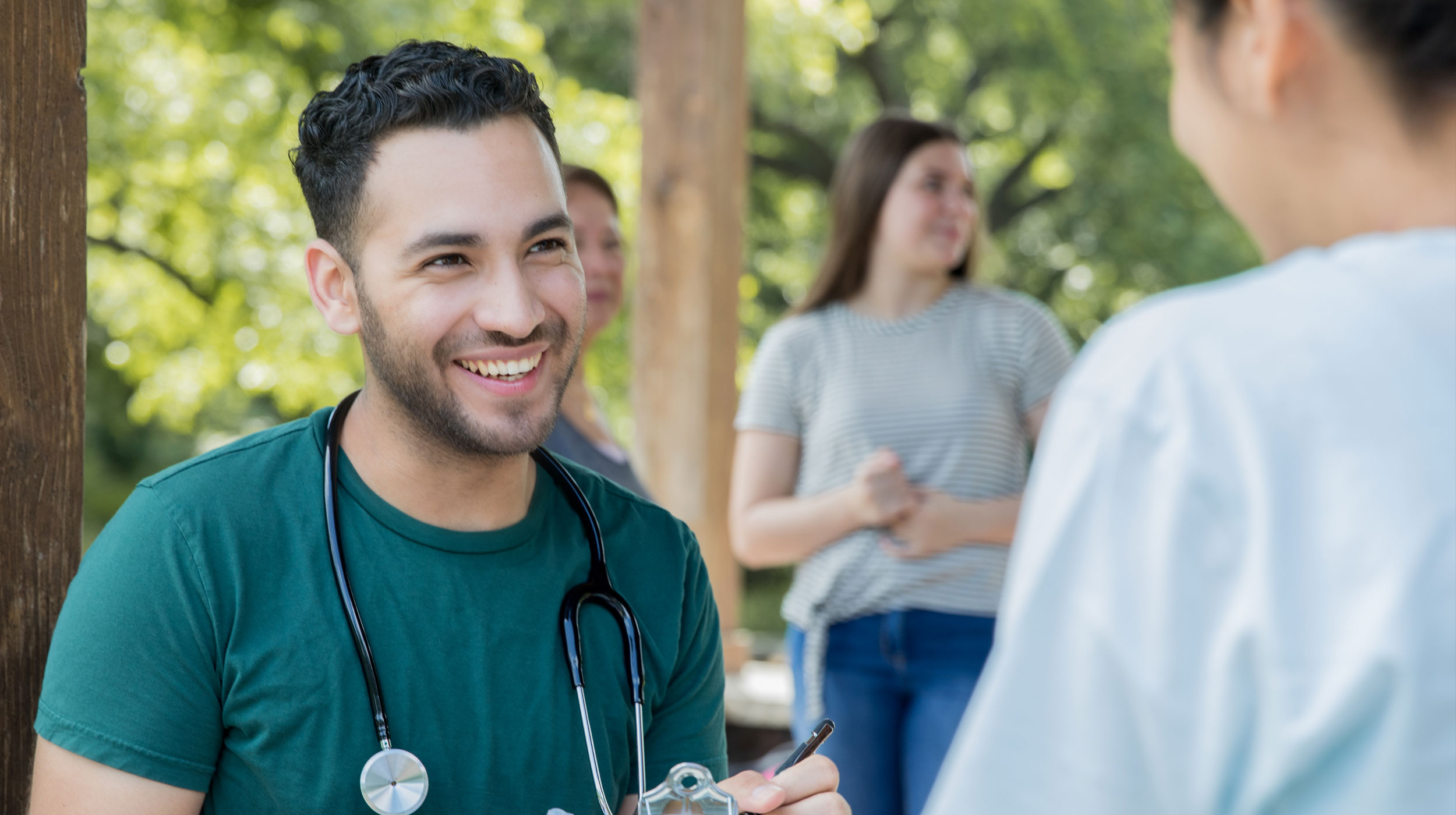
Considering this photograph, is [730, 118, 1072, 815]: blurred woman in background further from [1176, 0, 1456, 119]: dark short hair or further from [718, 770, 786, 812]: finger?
[1176, 0, 1456, 119]: dark short hair

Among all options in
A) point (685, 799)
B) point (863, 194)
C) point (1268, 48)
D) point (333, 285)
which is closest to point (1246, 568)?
point (1268, 48)

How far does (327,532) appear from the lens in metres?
1.53

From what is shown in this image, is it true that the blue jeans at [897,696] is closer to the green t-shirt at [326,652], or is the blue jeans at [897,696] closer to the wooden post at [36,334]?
the green t-shirt at [326,652]

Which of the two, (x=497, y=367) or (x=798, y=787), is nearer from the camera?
(x=798, y=787)

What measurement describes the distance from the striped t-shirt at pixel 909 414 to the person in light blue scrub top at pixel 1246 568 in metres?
2.09

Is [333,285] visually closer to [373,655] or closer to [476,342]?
[476,342]

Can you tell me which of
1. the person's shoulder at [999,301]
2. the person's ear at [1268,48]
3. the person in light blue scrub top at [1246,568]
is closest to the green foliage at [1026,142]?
the person's shoulder at [999,301]

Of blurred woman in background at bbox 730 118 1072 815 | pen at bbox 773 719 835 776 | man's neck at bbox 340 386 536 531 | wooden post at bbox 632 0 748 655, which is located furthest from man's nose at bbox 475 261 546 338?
wooden post at bbox 632 0 748 655

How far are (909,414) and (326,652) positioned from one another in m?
1.67

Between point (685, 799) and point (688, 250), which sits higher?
point (688, 250)

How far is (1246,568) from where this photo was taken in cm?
65

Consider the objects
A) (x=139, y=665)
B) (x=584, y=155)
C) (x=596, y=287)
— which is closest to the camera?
(x=139, y=665)

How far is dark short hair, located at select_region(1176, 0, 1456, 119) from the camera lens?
73 cm

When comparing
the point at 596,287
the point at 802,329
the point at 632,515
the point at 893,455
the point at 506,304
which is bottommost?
the point at 893,455
